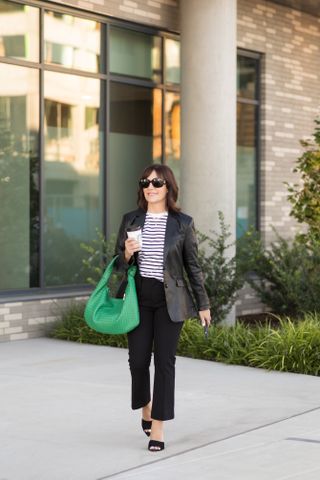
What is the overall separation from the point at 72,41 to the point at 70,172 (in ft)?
5.50

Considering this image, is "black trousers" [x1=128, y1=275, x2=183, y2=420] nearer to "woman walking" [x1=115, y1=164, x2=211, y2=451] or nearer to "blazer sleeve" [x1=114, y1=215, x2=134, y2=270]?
"woman walking" [x1=115, y1=164, x2=211, y2=451]

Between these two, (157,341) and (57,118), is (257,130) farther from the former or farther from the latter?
(157,341)

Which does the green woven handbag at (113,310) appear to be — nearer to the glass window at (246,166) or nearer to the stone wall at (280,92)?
the stone wall at (280,92)

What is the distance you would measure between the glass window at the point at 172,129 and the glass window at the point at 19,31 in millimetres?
2611

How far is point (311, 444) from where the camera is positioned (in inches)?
273

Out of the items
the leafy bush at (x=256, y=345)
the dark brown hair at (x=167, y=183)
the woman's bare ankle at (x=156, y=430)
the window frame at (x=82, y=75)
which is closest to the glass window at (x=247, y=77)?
the window frame at (x=82, y=75)

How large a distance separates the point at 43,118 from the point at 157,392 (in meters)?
6.81

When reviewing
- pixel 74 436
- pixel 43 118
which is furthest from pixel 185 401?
pixel 43 118

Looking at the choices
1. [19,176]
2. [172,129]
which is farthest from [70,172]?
[172,129]

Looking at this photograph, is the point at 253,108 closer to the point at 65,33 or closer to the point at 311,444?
the point at 65,33

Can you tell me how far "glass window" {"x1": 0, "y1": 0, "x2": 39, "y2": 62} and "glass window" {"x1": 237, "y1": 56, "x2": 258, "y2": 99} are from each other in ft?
14.1

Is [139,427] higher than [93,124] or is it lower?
lower

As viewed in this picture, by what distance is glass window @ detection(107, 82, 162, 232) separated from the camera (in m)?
14.0

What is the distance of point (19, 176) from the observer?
503 inches
